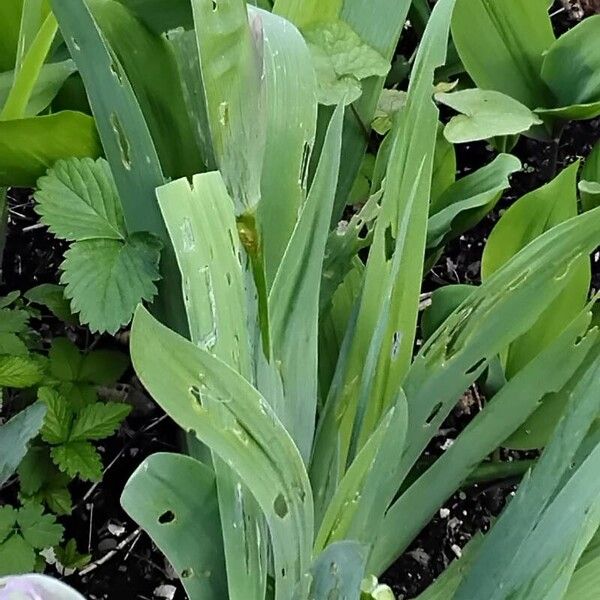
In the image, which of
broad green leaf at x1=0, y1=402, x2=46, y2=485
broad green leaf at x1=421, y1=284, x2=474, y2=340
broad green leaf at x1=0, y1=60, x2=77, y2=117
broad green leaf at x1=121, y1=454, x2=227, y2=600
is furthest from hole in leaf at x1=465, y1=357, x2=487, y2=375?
broad green leaf at x1=0, y1=60, x2=77, y2=117

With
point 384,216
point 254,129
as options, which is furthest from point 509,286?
point 254,129

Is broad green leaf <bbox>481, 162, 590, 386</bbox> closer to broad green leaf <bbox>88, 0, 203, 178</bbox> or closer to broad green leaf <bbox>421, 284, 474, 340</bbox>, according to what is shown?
broad green leaf <bbox>421, 284, 474, 340</bbox>

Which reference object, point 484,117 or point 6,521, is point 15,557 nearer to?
point 6,521

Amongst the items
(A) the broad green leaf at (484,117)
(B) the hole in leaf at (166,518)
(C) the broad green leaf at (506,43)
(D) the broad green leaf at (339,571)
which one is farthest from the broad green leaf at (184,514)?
(C) the broad green leaf at (506,43)

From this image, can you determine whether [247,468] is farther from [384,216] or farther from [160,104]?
[160,104]

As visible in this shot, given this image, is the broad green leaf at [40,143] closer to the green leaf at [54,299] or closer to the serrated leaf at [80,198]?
the serrated leaf at [80,198]
